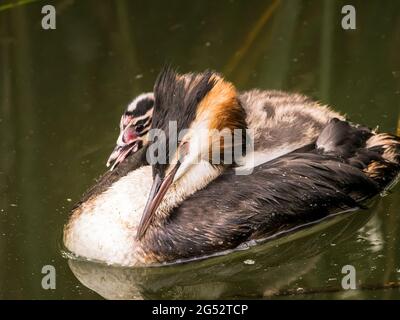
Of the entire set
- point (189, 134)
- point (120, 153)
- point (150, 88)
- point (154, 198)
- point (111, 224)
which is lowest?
point (111, 224)

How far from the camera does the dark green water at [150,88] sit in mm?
6348

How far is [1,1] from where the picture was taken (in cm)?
911

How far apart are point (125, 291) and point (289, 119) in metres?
1.50

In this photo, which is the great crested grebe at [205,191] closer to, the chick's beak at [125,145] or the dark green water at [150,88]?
the dark green water at [150,88]

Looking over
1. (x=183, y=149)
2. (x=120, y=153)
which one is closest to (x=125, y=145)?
(x=120, y=153)

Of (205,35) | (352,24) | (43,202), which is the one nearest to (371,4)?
(352,24)

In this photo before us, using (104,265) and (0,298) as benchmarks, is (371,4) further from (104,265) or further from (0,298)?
(0,298)

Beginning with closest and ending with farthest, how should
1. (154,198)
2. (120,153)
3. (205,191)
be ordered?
(154,198), (205,191), (120,153)

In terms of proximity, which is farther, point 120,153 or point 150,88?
point 150,88

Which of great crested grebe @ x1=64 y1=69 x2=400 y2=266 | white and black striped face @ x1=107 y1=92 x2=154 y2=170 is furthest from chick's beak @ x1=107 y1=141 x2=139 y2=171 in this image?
great crested grebe @ x1=64 y1=69 x2=400 y2=266

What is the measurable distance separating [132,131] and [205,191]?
0.80 m

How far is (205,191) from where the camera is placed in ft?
22.0

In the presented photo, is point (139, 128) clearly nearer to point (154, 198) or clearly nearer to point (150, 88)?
point (154, 198)

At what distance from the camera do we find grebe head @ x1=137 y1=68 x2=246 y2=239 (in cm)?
655
